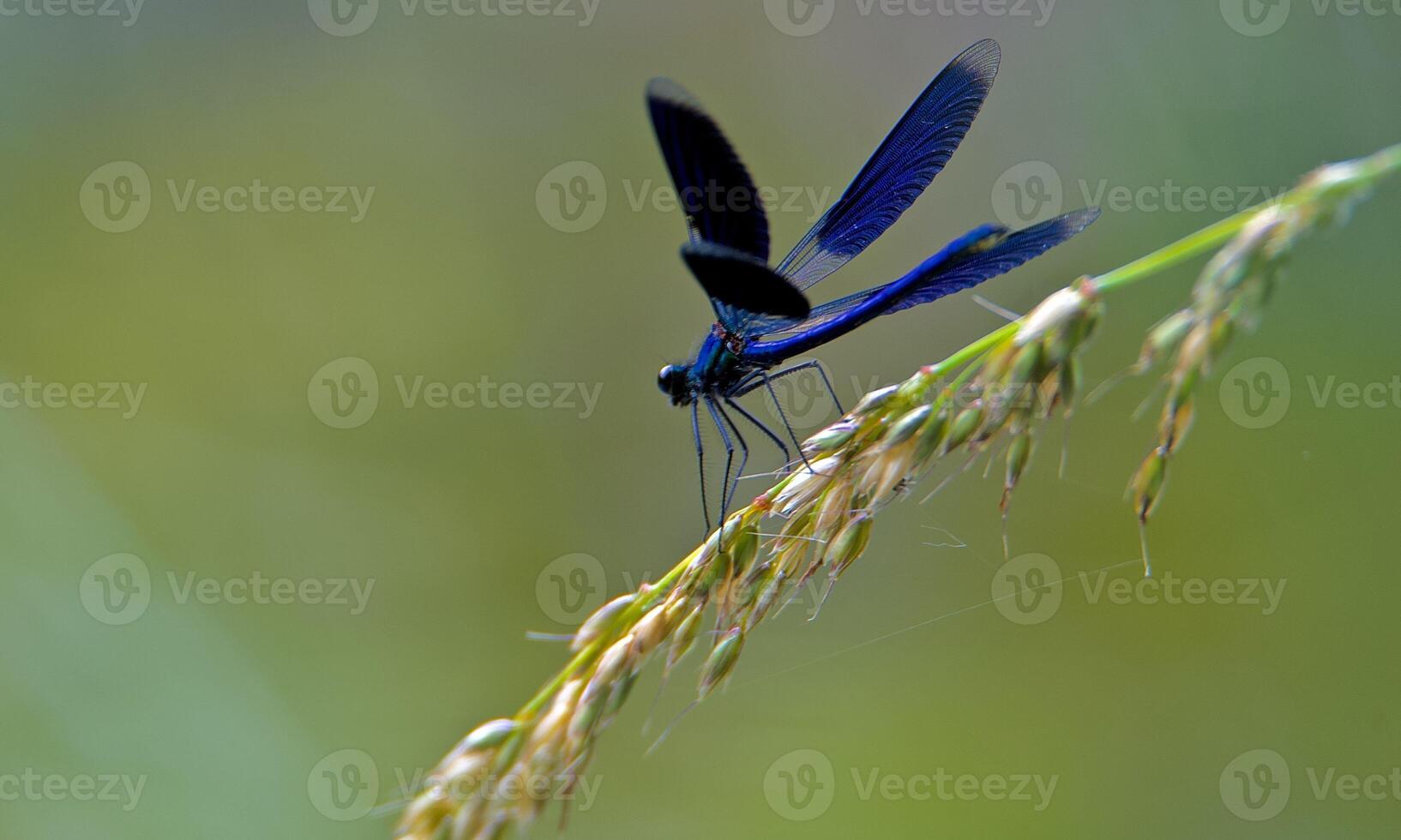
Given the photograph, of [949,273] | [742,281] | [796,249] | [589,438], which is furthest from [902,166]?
[589,438]

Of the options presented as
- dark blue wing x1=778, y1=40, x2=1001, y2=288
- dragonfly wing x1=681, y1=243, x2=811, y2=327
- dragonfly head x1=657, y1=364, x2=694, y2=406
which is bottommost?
→ dragonfly head x1=657, y1=364, x2=694, y2=406

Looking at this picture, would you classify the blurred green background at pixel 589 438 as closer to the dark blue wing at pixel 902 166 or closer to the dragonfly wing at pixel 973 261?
the dark blue wing at pixel 902 166

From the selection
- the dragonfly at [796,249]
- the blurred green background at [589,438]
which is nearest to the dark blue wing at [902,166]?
the dragonfly at [796,249]

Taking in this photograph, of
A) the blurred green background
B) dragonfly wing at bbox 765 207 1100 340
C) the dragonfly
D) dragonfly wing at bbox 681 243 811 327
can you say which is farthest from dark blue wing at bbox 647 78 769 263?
the blurred green background

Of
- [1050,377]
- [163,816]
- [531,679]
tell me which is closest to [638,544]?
[531,679]

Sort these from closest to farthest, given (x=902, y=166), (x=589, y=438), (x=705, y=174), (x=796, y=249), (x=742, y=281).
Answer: (x=742, y=281) → (x=705, y=174) → (x=902, y=166) → (x=796, y=249) → (x=589, y=438)

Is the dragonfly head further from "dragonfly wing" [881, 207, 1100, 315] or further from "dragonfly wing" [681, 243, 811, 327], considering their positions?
"dragonfly wing" [881, 207, 1100, 315]

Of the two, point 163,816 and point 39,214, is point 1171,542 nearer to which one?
point 163,816

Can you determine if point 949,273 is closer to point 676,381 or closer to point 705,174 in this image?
point 705,174
